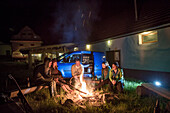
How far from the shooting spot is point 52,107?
4.29m

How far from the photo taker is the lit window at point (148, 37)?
8328mm

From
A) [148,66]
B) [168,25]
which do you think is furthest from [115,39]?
[168,25]

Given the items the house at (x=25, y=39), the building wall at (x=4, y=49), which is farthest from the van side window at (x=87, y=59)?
the building wall at (x=4, y=49)

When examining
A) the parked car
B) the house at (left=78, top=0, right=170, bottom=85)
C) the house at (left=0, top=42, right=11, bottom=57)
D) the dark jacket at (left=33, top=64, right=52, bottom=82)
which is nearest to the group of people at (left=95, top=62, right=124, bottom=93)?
the parked car

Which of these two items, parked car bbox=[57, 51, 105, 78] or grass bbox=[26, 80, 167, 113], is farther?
parked car bbox=[57, 51, 105, 78]

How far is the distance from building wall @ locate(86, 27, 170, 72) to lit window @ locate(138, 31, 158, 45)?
28 centimetres

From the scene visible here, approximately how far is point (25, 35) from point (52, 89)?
3584cm

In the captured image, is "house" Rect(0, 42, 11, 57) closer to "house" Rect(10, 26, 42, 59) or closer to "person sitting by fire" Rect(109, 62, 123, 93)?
"house" Rect(10, 26, 42, 59)

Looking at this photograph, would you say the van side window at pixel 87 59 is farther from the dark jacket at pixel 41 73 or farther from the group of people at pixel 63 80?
the dark jacket at pixel 41 73

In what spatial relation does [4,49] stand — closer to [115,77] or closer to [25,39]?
[25,39]

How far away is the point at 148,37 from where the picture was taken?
28.7 feet

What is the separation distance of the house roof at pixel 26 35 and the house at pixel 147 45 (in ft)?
99.3

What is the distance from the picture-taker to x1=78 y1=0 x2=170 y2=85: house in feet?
24.8

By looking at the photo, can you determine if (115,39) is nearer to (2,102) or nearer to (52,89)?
(52,89)
